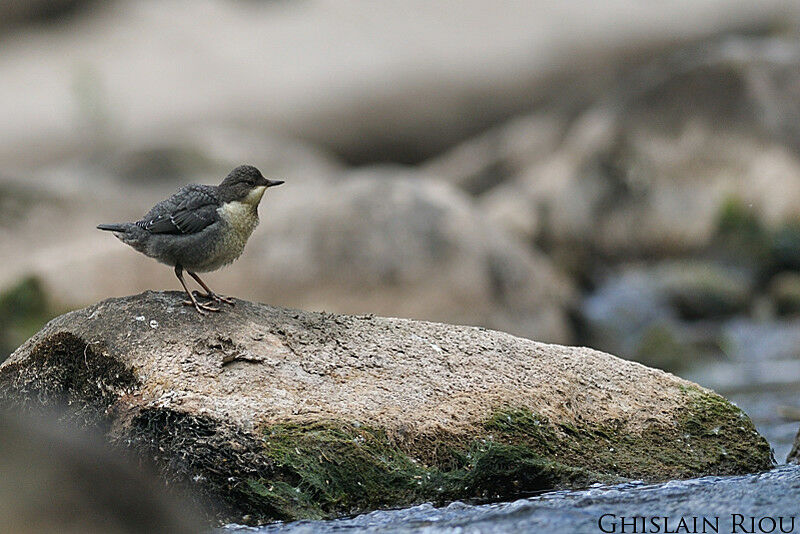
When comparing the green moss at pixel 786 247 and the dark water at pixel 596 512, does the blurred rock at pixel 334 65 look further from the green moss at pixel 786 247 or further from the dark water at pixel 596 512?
the dark water at pixel 596 512

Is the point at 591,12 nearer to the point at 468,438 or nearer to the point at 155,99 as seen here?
the point at 155,99

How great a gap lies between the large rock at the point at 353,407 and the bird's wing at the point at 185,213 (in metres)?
0.33

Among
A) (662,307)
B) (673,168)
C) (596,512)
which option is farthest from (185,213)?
(673,168)

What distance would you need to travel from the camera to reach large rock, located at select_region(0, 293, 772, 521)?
14.0 feet

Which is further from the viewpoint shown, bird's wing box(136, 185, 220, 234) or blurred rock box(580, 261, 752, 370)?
blurred rock box(580, 261, 752, 370)

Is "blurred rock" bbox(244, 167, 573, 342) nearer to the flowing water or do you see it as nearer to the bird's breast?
the bird's breast

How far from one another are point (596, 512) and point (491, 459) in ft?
1.76

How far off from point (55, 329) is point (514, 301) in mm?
6647

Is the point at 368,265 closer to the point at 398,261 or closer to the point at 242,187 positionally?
the point at 398,261

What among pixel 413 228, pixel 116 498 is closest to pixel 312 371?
pixel 116 498

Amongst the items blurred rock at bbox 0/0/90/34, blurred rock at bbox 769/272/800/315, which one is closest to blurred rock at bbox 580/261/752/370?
blurred rock at bbox 769/272/800/315

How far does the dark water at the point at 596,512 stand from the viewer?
4.06m

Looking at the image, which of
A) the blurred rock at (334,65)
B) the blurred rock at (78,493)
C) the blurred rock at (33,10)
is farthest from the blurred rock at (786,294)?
the blurred rock at (33,10)

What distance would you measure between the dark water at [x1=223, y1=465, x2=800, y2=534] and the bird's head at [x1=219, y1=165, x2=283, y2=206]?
1.70 m
